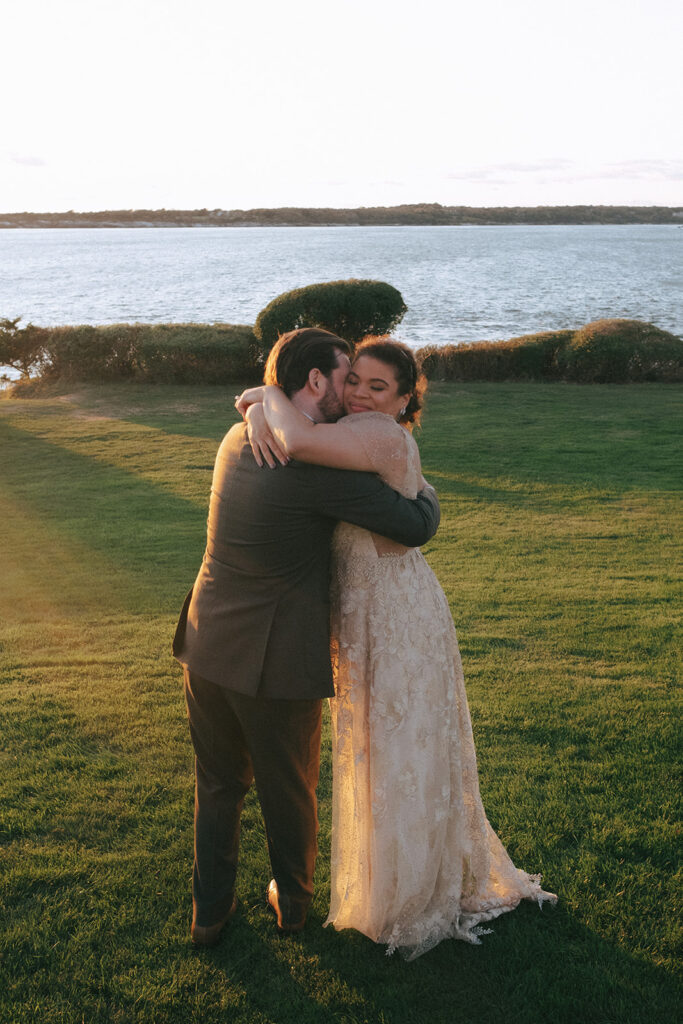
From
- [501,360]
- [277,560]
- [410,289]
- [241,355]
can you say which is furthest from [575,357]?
[410,289]

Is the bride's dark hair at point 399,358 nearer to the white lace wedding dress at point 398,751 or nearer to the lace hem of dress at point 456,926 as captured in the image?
the white lace wedding dress at point 398,751

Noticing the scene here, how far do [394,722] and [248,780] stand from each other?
689mm

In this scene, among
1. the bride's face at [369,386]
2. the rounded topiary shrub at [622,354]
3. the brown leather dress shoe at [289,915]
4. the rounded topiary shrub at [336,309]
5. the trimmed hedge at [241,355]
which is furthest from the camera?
the trimmed hedge at [241,355]

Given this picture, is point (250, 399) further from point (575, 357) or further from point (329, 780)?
point (575, 357)

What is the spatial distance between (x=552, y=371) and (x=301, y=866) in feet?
64.4

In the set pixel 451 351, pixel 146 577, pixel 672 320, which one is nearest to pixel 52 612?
pixel 146 577

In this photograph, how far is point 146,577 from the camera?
28.6 feet

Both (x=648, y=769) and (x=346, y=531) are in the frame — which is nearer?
(x=346, y=531)

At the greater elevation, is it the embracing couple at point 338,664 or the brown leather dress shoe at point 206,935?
the embracing couple at point 338,664

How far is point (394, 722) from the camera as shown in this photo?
10.7 ft

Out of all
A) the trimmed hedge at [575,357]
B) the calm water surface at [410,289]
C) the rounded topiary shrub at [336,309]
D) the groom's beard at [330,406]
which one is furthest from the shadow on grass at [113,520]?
the calm water surface at [410,289]

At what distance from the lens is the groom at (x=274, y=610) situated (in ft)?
9.56

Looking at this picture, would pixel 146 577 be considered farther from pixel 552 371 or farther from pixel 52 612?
pixel 552 371

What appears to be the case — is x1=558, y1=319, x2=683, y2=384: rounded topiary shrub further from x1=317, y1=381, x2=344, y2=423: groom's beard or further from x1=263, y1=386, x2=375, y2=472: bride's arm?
x1=263, y1=386, x2=375, y2=472: bride's arm
